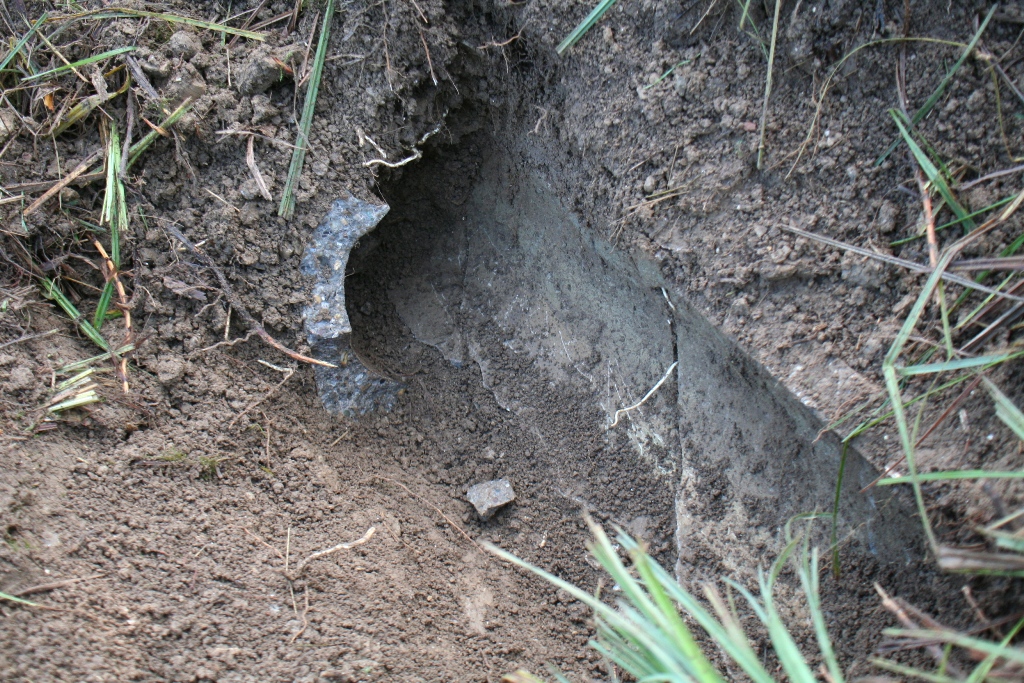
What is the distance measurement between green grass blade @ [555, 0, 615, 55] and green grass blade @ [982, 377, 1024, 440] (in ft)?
4.24

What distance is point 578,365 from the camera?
214 cm

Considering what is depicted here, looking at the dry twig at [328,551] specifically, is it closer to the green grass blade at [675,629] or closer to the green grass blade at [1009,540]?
the green grass blade at [675,629]

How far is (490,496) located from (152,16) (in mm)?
1701

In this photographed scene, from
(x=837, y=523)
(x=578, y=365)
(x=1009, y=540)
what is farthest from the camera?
(x=578, y=365)

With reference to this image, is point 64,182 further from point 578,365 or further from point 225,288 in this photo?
point 578,365

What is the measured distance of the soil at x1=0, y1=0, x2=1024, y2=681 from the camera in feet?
4.94

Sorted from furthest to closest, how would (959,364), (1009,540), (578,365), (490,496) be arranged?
(578,365)
(490,496)
(959,364)
(1009,540)

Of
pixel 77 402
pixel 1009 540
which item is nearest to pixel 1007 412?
pixel 1009 540

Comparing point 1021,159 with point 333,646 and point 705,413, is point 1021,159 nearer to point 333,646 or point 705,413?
point 705,413

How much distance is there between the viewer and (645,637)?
1.04 metres

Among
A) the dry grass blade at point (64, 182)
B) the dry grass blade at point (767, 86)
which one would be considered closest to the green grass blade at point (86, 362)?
the dry grass blade at point (64, 182)

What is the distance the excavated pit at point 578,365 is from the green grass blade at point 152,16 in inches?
23.6

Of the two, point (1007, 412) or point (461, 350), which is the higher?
point (1007, 412)

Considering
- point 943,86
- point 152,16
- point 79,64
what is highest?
point 943,86
